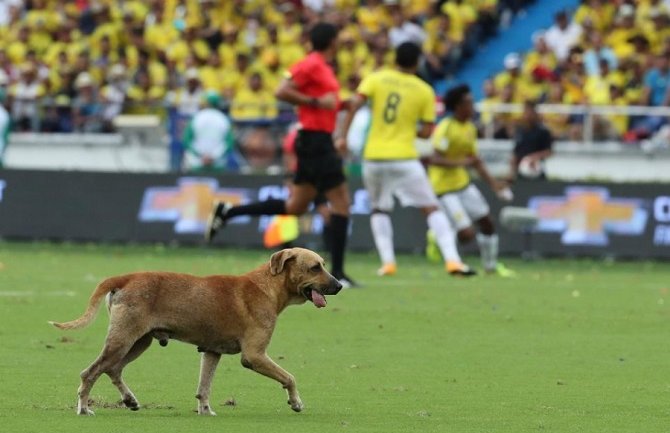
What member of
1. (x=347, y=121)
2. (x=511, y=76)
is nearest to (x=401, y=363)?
(x=347, y=121)

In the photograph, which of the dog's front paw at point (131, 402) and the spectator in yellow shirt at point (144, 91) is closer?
the dog's front paw at point (131, 402)

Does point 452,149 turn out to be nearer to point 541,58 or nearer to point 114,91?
point 541,58

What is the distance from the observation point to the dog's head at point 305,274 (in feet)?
32.0

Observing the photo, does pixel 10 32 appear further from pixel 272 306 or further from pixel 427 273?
pixel 272 306

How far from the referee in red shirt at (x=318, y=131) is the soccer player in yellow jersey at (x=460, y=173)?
3421mm

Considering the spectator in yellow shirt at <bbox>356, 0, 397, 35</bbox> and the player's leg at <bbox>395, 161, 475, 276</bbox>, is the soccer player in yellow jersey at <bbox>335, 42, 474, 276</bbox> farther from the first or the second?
the spectator in yellow shirt at <bbox>356, 0, 397, 35</bbox>

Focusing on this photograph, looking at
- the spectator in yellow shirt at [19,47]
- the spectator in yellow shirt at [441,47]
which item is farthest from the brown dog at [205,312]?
the spectator in yellow shirt at [19,47]

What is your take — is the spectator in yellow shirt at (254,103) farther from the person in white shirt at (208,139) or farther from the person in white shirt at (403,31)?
the person in white shirt at (403,31)

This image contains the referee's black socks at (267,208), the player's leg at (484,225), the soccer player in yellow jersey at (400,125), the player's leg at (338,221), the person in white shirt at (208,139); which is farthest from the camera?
the person in white shirt at (208,139)

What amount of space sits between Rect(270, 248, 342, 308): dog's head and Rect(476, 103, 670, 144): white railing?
17.0 m

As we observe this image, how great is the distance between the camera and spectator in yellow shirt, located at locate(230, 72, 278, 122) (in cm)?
2731

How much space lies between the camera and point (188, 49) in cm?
3253

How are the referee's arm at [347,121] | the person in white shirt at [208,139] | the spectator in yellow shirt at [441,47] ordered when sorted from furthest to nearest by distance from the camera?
1. the spectator in yellow shirt at [441,47]
2. the person in white shirt at [208,139]
3. the referee's arm at [347,121]

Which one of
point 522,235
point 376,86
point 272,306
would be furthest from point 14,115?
point 272,306
